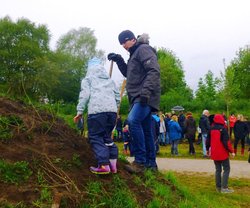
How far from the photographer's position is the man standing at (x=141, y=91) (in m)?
6.57

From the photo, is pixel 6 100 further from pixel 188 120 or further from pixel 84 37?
pixel 84 37

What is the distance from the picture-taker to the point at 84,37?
68125mm

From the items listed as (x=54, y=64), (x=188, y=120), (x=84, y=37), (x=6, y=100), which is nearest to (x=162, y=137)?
(x=188, y=120)

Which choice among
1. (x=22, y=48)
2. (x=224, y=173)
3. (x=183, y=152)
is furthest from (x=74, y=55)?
(x=224, y=173)

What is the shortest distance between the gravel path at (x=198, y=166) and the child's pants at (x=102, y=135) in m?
6.10

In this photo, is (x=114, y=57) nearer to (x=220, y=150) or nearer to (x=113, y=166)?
(x=113, y=166)

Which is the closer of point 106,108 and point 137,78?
point 106,108

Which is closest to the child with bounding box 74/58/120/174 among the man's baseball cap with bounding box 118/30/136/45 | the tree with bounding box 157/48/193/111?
the man's baseball cap with bounding box 118/30/136/45

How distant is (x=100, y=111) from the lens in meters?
5.93

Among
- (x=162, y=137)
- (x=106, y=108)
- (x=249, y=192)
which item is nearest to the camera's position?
(x=106, y=108)

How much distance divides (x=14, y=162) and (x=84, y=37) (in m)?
63.9

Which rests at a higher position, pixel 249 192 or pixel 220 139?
pixel 220 139

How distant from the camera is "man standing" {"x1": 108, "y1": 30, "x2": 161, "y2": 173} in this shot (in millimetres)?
6570

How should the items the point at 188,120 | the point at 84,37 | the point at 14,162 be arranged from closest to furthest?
the point at 14,162, the point at 188,120, the point at 84,37
